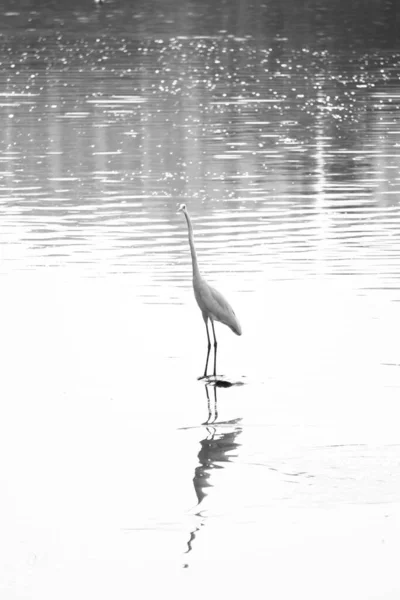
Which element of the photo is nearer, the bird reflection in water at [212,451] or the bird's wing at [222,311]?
the bird reflection in water at [212,451]

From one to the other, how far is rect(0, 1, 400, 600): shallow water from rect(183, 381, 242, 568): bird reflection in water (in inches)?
1.0

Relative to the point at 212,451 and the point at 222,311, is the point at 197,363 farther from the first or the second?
the point at 212,451

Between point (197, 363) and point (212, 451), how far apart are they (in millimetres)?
3227

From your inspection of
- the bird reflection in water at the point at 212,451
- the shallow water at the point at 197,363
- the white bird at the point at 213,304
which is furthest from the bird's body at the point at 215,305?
the bird reflection in water at the point at 212,451

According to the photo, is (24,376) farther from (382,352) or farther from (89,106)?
(89,106)

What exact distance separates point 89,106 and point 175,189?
1859 centimetres

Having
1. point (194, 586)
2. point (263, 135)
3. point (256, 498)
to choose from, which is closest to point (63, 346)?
point (256, 498)

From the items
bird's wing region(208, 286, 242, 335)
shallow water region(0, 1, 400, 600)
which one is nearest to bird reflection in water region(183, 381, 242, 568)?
shallow water region(0, 1, 400, 600)

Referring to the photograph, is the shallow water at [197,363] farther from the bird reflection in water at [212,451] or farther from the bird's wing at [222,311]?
the bird's wing at [222,311]

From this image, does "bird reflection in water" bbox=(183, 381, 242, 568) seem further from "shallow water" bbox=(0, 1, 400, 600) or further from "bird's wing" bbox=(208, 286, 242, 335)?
"bird's wing" bbox=(208, 286, 242, 335)

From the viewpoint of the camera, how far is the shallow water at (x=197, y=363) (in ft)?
28.5

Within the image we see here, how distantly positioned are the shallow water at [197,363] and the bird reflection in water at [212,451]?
2 cm

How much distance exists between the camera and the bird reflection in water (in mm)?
9633

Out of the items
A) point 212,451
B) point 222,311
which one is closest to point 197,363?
point 222,311
